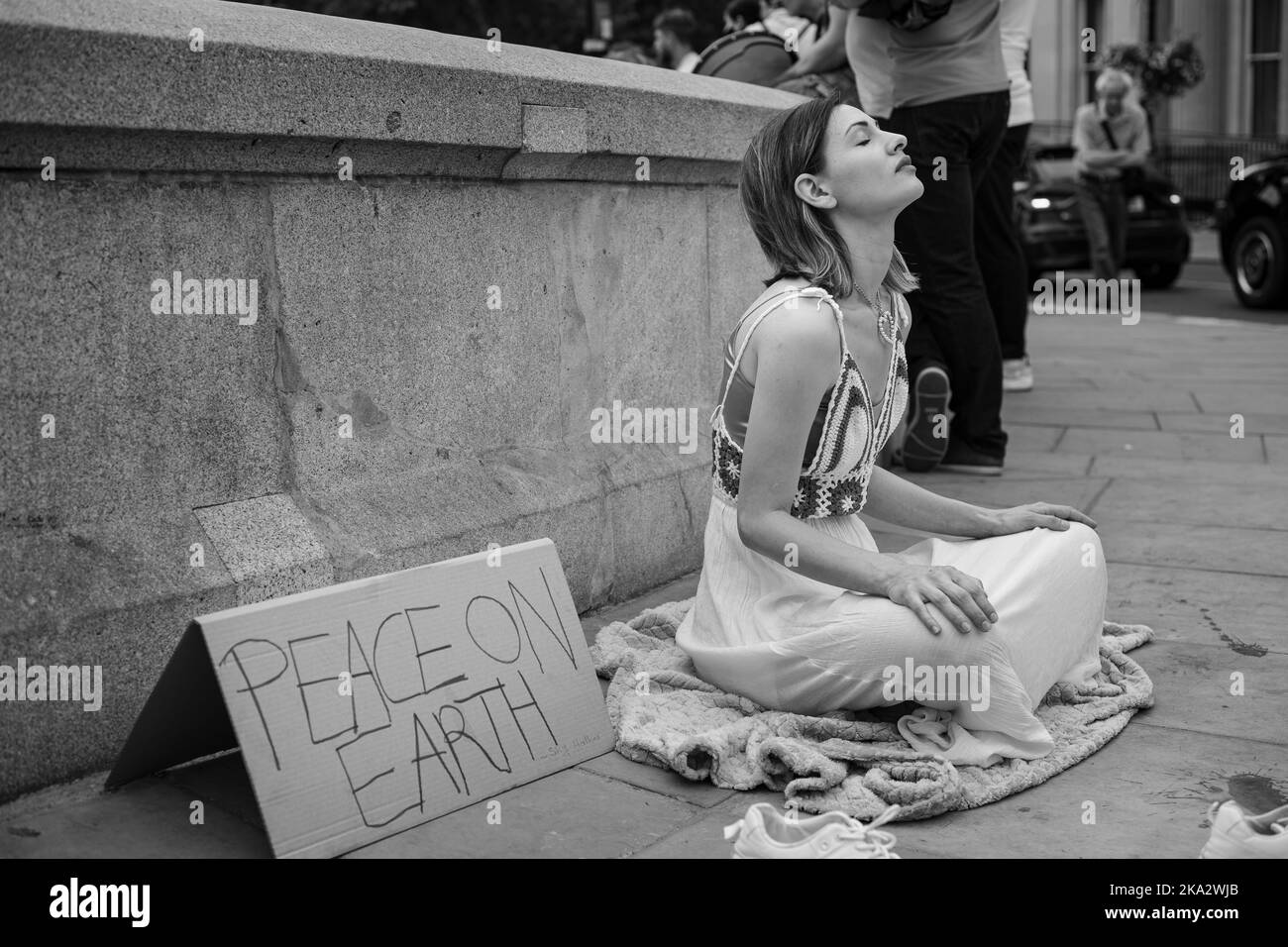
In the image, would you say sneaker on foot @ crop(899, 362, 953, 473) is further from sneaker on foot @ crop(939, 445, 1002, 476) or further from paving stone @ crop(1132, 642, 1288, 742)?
paving stone @ crop(1132, 642, 1288, 742)

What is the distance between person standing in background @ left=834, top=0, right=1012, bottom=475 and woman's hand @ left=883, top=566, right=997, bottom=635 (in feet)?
9.22

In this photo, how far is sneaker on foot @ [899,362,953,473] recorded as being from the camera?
5.47 metres

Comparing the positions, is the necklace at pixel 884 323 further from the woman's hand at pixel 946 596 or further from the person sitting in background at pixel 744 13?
the person sitting in background at pixel 744 13

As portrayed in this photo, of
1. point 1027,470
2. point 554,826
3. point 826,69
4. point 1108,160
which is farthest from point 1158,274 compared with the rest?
point 554,826

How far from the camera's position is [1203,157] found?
26.8 m

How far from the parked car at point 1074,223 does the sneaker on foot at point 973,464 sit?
9965 mm

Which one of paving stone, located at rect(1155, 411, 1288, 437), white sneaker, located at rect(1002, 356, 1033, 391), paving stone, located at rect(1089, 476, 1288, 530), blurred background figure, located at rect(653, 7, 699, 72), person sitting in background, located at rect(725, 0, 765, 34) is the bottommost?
paving stone, located at rect(1089, 476, 1288, 530)

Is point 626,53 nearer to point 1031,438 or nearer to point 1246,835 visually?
point 1031,438

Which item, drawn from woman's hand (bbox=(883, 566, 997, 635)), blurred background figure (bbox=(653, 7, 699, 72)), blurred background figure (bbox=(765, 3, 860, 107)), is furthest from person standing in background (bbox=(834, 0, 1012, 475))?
blurred background figure (bbox=(653, 7, 699, 72))

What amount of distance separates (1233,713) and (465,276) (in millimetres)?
2021

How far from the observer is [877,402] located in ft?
10.3

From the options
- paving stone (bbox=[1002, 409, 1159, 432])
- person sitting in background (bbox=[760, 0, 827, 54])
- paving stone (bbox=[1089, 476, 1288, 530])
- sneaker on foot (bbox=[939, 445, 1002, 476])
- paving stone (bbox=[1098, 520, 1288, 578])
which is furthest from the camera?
paving stone (bbox=[1002, 409, 1159, 432])

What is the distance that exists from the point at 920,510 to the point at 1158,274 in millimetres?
13828
